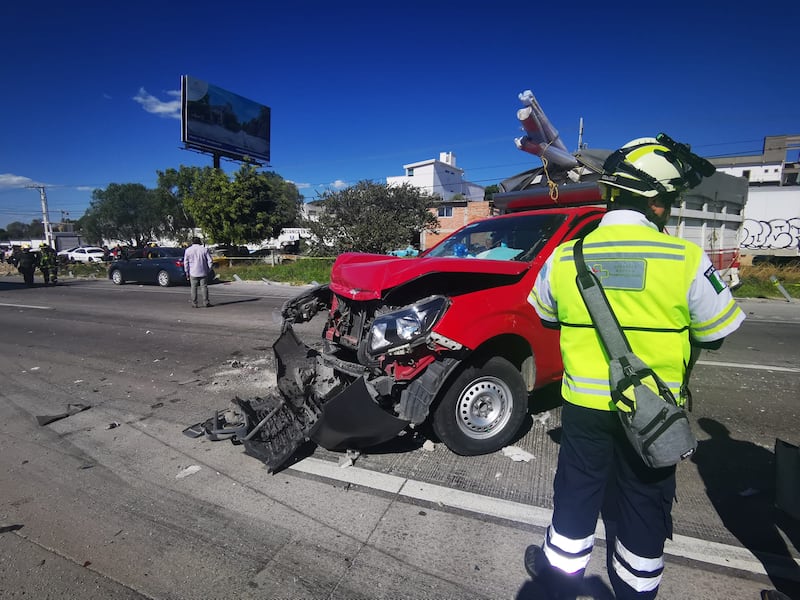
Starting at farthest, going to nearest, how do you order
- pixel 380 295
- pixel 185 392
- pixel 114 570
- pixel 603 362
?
pixel 185 392, pixel 380 295, pixel 114 570, pixel 603 362

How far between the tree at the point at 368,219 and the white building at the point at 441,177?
46.3m

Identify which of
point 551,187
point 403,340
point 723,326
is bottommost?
point 403,340

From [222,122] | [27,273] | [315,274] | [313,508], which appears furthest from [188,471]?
[222,122]

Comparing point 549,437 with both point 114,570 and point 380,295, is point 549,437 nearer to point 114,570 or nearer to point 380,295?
point 380,295

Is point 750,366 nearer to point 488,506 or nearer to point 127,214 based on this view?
point 488,506

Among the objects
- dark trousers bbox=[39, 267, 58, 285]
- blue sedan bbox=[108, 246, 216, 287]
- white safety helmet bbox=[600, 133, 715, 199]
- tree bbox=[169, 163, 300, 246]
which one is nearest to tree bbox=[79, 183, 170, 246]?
tree bbox=[169, 163, 300, 246]

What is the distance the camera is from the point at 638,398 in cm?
154

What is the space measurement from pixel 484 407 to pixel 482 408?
0.06ft

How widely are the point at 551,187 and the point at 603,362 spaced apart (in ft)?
12.4

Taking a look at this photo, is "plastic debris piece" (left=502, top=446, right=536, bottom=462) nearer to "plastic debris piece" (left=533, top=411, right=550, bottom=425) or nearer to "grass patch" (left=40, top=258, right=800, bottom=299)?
"plastic debris piece" (left=533, top=411, right=550, bottom=425)

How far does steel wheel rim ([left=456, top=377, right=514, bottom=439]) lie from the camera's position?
3158mm

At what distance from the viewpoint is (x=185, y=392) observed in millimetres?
4910

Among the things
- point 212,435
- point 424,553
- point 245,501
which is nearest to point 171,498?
point 245,501

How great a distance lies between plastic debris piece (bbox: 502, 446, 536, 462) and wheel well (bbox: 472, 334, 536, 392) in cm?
48
